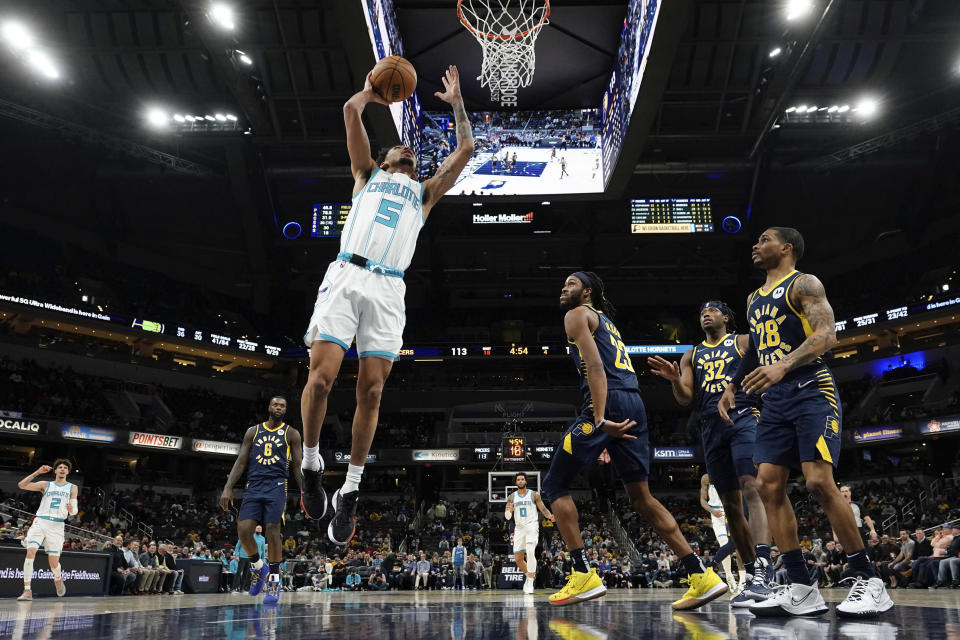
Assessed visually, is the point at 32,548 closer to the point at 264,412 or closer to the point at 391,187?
the point at 391,187

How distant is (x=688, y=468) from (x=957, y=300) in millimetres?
13640

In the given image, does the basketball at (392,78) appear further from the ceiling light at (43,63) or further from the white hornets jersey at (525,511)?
the ceiling light at (43,63)

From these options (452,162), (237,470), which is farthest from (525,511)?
(452,162)

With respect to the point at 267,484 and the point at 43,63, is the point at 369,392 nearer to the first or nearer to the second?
the point at 267,484

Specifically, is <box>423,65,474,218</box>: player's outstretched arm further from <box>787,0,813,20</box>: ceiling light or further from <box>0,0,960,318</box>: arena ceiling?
<box>787,0,813,20</box>: ceiling light

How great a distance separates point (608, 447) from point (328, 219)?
804 inches

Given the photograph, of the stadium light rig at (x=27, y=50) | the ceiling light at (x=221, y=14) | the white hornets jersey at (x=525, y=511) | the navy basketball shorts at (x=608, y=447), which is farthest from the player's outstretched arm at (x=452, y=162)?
the stadium light rig at (x=27, y=50)

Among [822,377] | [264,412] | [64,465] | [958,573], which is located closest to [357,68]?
[64,465]

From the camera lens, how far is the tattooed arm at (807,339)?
3797 millimetres

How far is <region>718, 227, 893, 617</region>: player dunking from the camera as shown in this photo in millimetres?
3889

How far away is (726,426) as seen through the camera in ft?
19.1

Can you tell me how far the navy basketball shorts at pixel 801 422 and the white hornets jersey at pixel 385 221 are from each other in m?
2.41

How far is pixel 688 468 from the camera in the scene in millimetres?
34250

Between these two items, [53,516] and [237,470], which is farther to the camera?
[53,516]
